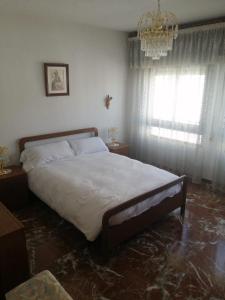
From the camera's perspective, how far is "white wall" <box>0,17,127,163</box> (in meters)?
3.32

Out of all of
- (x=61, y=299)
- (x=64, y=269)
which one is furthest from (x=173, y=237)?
(x=61, y=299)

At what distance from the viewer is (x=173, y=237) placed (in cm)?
272

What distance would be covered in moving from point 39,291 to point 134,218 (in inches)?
45.9

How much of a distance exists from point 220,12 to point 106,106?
2.34 m

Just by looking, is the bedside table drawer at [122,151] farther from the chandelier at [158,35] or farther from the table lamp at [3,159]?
the chandelier at [158,35]

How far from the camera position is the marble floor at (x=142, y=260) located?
80.0 inches

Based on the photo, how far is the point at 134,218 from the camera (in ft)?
8.05

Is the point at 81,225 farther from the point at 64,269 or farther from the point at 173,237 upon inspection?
the point at 173,237

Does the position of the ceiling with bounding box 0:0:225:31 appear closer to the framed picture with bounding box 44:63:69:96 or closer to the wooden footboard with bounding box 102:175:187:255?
the framed picture with bounding box 44:63:69:96

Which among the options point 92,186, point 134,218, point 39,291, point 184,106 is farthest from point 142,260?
point 184,106

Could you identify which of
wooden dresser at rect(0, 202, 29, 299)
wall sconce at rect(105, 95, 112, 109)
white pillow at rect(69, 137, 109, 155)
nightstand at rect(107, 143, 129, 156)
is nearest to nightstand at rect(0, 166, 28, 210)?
white pillow at rect(69, 137, 109, 155)

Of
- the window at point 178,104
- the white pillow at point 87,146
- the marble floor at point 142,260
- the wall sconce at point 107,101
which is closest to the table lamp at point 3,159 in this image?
the marble floor at point 142,260

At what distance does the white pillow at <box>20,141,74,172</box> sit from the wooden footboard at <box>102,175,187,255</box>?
1.61 m

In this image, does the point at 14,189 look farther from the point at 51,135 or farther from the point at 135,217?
the point at 135,217
